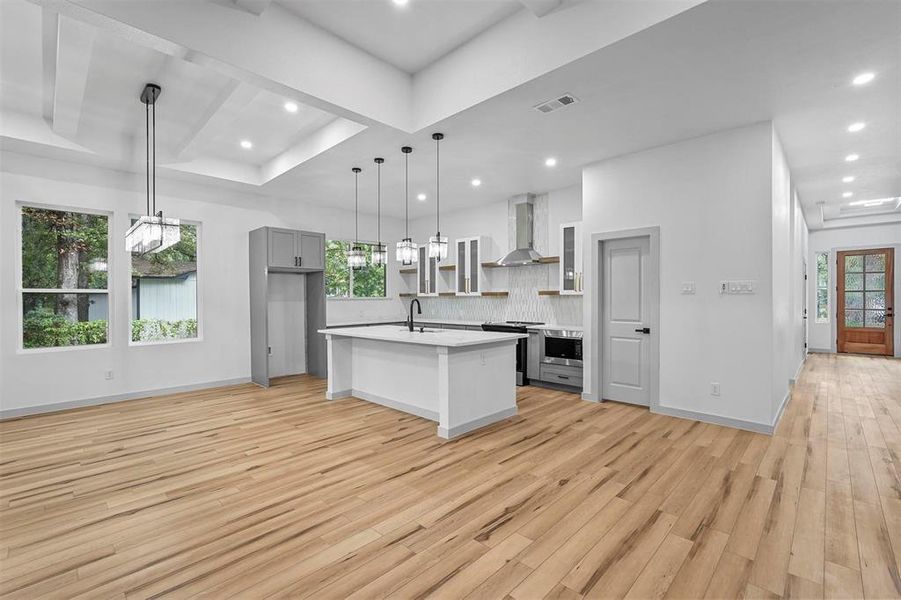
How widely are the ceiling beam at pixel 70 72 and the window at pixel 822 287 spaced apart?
12.7m

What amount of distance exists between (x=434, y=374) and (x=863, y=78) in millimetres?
4249

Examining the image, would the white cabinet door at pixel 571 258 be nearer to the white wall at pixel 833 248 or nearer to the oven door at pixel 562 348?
the oven door at pixel 562 348

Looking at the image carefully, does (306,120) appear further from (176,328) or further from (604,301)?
(604,301)

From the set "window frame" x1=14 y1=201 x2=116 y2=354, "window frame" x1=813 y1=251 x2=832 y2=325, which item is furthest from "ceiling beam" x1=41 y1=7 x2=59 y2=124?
"window frame" x1=813 y1=251 x2=832 y2=325

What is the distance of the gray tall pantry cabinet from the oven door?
11.7 feet

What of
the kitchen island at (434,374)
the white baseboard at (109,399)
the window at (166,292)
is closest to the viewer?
the kitchen island at (434,374)

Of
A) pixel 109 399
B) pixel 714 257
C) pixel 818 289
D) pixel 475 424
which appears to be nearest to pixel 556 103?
pixel 714 257

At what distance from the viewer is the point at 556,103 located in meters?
3.54

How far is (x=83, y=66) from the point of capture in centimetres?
328

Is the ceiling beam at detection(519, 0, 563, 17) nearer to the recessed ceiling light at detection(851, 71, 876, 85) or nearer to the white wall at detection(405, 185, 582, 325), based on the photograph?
the recessed ceiling light at detection(851, 71, 876, 85)

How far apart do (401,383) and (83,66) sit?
3.87 m

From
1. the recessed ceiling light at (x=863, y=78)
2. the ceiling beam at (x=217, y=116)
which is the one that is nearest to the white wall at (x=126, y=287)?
the ceiling beam at (x=217, y=116)

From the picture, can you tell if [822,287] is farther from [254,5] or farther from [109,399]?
[109,399]

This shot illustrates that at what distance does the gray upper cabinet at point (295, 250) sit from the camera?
6219 millimetres
